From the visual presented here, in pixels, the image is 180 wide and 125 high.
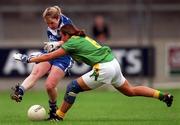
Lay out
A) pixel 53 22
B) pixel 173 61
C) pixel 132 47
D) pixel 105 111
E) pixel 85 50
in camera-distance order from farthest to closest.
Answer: pixel 173 61, pixel 132 47, pixel 105 111, pixel 53 22, pixel 85 50

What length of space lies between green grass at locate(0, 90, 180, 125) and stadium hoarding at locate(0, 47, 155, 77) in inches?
120

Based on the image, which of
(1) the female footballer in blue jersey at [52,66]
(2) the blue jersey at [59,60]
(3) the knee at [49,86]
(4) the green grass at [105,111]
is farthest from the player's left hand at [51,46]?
(4) the green grass at [105,111]

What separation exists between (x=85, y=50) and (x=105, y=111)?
3385 millimetres

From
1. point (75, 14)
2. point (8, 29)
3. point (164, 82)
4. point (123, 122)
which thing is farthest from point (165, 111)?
point (8, 29)

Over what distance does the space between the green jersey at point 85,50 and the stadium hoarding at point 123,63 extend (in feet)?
39.2

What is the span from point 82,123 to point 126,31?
56.5ft

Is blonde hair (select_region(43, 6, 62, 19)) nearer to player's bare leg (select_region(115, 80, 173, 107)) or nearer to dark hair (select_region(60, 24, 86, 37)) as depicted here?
dark hair (select_region(60, 24, 86, 37))

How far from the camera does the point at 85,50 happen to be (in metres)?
14.4

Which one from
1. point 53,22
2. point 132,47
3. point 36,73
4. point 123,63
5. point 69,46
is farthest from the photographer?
point 132,47

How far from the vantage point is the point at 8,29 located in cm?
3375

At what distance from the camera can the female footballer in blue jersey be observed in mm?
15250

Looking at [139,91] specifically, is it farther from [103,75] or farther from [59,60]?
[59,60]

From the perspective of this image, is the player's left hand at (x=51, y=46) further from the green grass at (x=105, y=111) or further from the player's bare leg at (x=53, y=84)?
the green grass at (x=105, y=111)

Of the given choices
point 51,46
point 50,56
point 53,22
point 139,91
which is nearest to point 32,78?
point 51,46
